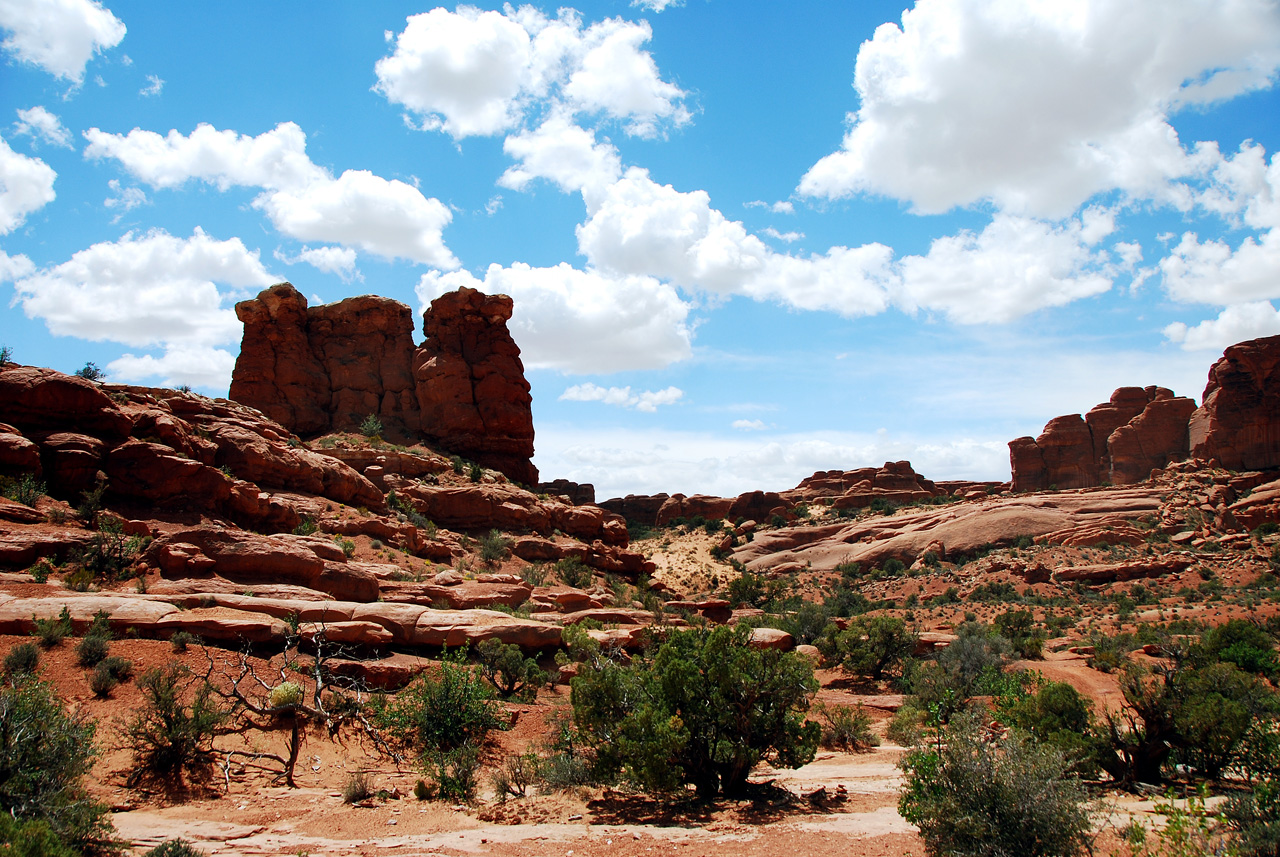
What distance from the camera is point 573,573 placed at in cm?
3244

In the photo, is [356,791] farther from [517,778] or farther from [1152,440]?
[1152,440]

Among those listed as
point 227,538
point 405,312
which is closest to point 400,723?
point 227,538

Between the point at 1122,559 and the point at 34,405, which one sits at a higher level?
the point at 34,405

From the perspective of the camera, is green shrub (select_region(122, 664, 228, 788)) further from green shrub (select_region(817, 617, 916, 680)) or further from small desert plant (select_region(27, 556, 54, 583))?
green shrub (select_region(817, 617, 916, 680))

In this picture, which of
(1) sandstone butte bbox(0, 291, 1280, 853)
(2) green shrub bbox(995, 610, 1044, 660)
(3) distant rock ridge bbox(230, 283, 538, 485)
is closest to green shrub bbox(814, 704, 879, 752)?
(1) sandstone butte bbox(0, 291, 1280, 853)

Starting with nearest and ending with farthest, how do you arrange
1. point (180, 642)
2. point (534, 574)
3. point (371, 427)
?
point (180, 642) < point (534, 574) < point (371, 427)

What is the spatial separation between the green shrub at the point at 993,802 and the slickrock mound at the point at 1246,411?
2646 inches

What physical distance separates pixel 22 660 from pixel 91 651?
107 centimetres

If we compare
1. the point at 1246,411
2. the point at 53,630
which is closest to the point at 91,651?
the point at 53,630

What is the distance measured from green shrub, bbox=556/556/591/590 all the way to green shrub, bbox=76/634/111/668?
19936 millimetres

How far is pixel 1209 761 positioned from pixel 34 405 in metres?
29.7

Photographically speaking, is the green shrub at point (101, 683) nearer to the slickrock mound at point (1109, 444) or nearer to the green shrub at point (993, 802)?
the green shrub at point (993, 802)

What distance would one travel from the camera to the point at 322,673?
553 inches

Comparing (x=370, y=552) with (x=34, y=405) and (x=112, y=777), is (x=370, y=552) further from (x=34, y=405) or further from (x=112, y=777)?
(x=112, y=777)
